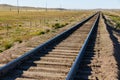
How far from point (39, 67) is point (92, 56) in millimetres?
2985

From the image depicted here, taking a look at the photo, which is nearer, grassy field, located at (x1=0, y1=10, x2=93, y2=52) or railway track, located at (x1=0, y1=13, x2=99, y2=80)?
railway track, located at (x1=0, y1=13, x2=99, y2=80)

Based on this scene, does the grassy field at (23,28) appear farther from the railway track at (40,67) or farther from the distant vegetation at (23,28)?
the railway track at (40,67)

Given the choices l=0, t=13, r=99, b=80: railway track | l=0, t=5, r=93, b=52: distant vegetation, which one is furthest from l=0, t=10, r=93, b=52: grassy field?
l=0, t=13, r=99, b=80: railway track

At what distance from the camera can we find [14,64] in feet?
27.2

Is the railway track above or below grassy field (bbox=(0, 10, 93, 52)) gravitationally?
above

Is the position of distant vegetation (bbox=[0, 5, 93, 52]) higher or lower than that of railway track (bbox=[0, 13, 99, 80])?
lower

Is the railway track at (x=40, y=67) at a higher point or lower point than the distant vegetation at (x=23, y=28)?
higher

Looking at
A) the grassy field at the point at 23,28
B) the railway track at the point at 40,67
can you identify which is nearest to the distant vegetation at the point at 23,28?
the grassy field at the point at 23,28

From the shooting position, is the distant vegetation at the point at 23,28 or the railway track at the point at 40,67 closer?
the railway track at the point at 40,67

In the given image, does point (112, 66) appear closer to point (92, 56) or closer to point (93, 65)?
point (93, 65)

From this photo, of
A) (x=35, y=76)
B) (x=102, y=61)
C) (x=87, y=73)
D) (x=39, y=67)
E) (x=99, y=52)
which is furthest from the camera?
(x=99, y=52)

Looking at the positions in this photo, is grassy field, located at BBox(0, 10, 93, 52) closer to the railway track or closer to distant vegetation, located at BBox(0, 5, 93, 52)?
distant vegetation, located at BBox(0, 5, 93, 52)

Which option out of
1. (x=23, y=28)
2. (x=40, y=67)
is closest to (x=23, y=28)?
(x=23, y=28)

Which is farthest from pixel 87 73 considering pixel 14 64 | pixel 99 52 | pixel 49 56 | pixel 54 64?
pixel 99 52
